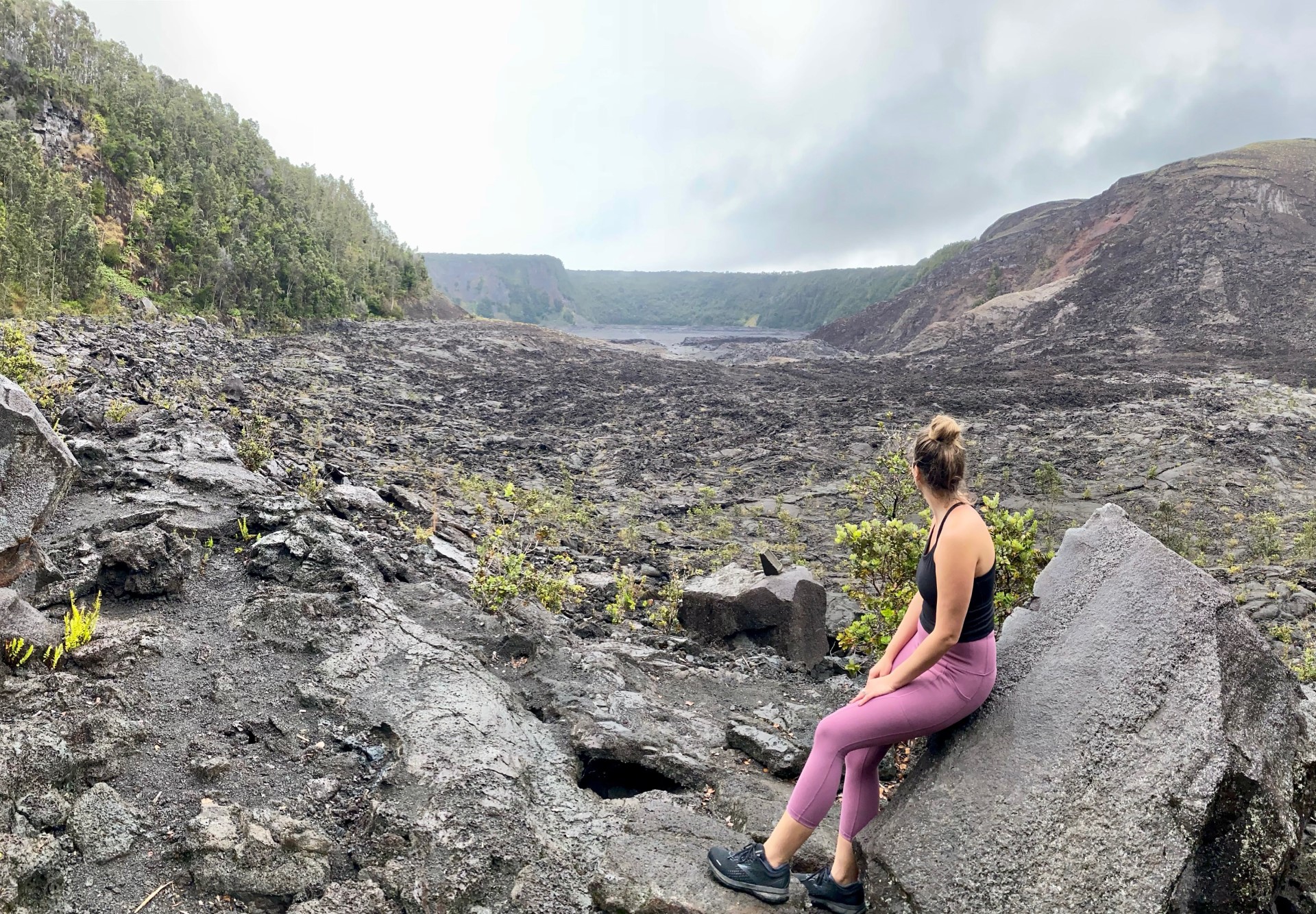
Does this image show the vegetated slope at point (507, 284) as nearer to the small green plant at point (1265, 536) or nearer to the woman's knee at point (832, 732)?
the small green plant at point (1265, 536)

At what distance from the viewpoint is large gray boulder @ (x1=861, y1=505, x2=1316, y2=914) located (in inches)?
81.6

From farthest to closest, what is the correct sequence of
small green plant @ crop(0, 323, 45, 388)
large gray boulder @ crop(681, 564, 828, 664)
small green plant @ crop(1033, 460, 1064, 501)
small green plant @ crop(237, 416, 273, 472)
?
small green plant @ crop(1033, 460, 1064, 501) → small green plant @ crop(0, 323, 45, 388) → small green plant @ crop(237, 416, 273, 472) → large gray boulder @ crop(681, 564, 828, 664)

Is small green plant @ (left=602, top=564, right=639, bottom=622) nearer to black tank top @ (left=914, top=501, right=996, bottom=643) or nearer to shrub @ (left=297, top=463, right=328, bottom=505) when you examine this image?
shrub @ (left=297, top=463, right=328, bottom=505)

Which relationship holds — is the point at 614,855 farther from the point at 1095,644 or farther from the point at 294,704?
the point at 1095,644

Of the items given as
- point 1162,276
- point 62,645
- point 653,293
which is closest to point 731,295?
point 653,293

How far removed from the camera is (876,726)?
242 centimetres

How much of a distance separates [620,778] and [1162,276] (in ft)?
138

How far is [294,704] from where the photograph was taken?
3.46 metres

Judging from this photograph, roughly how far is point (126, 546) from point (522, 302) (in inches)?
5389

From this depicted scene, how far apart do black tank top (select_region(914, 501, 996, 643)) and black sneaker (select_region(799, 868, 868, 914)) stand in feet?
3.10

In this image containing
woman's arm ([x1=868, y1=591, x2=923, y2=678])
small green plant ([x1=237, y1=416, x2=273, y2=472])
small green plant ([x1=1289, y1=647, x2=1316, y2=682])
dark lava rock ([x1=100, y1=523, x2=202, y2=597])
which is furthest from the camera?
small green plant ([x1=237, y1=416, x2=273, y2=472])

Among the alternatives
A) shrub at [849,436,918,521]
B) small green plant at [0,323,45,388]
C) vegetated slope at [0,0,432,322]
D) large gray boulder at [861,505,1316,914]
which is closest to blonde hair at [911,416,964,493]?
large gray boulder at [861,505,1316,914]

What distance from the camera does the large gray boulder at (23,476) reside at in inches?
140

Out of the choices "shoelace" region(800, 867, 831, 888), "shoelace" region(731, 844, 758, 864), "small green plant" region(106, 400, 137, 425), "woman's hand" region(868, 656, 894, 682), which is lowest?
"shoelace" region(800, 867, 831, 888)
